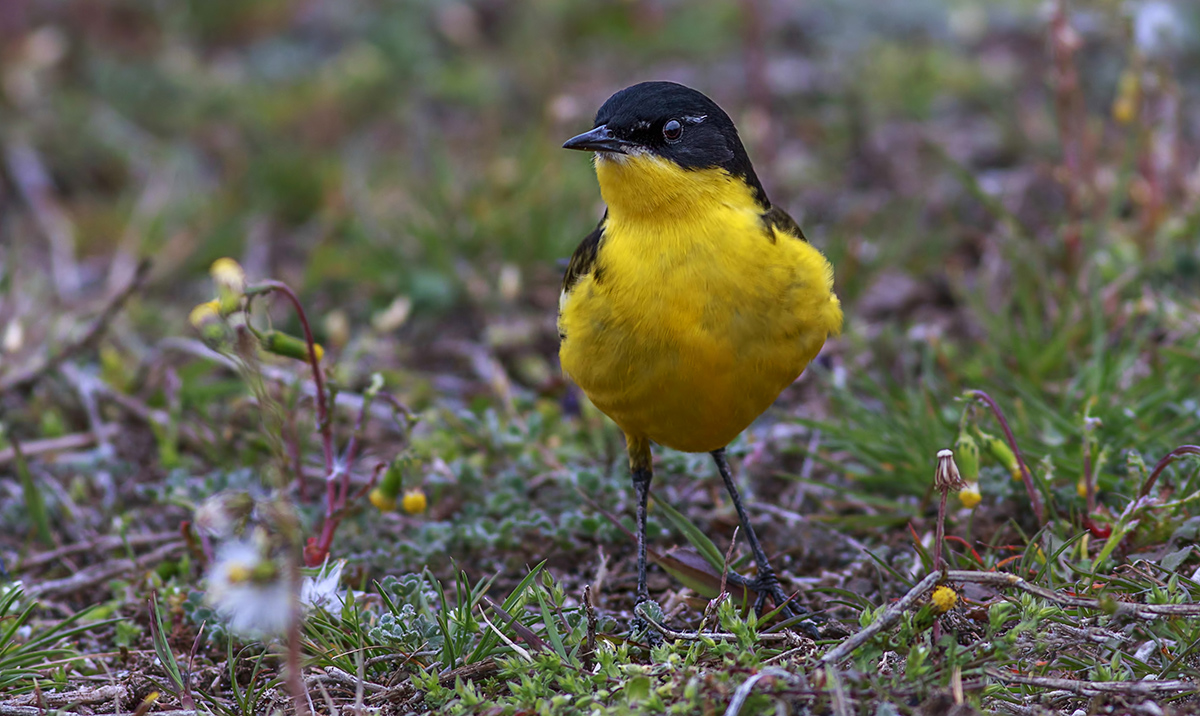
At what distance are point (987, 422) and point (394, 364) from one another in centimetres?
295

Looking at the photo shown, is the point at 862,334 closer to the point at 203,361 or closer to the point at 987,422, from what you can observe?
the point at 987,422

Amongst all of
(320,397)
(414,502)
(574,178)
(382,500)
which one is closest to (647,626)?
(414,502)

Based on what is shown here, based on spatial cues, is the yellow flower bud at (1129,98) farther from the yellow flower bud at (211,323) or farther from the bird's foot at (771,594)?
the yellow flower bud at (211,323)

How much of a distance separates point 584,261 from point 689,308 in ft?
1.67

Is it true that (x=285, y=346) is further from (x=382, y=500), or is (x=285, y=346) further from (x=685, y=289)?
(x=685, y=289)

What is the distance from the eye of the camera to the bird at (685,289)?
11.4 feet

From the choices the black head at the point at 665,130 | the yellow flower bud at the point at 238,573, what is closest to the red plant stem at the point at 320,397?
the black head at the point at 665,130

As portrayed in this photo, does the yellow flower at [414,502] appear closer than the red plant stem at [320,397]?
No

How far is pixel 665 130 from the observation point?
378 cm

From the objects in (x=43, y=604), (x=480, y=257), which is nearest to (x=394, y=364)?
(x=480, y=257)

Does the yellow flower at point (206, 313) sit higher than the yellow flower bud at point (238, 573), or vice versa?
the yellow flower at point (206, 313)

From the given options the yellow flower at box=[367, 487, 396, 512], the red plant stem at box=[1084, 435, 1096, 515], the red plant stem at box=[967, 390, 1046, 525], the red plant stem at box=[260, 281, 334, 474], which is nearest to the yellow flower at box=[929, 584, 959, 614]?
the red plant stem at box=[967, 390, 1046, 525]

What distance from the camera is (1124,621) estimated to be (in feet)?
10.3

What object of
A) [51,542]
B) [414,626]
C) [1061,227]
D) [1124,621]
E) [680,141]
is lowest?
[51,542]
